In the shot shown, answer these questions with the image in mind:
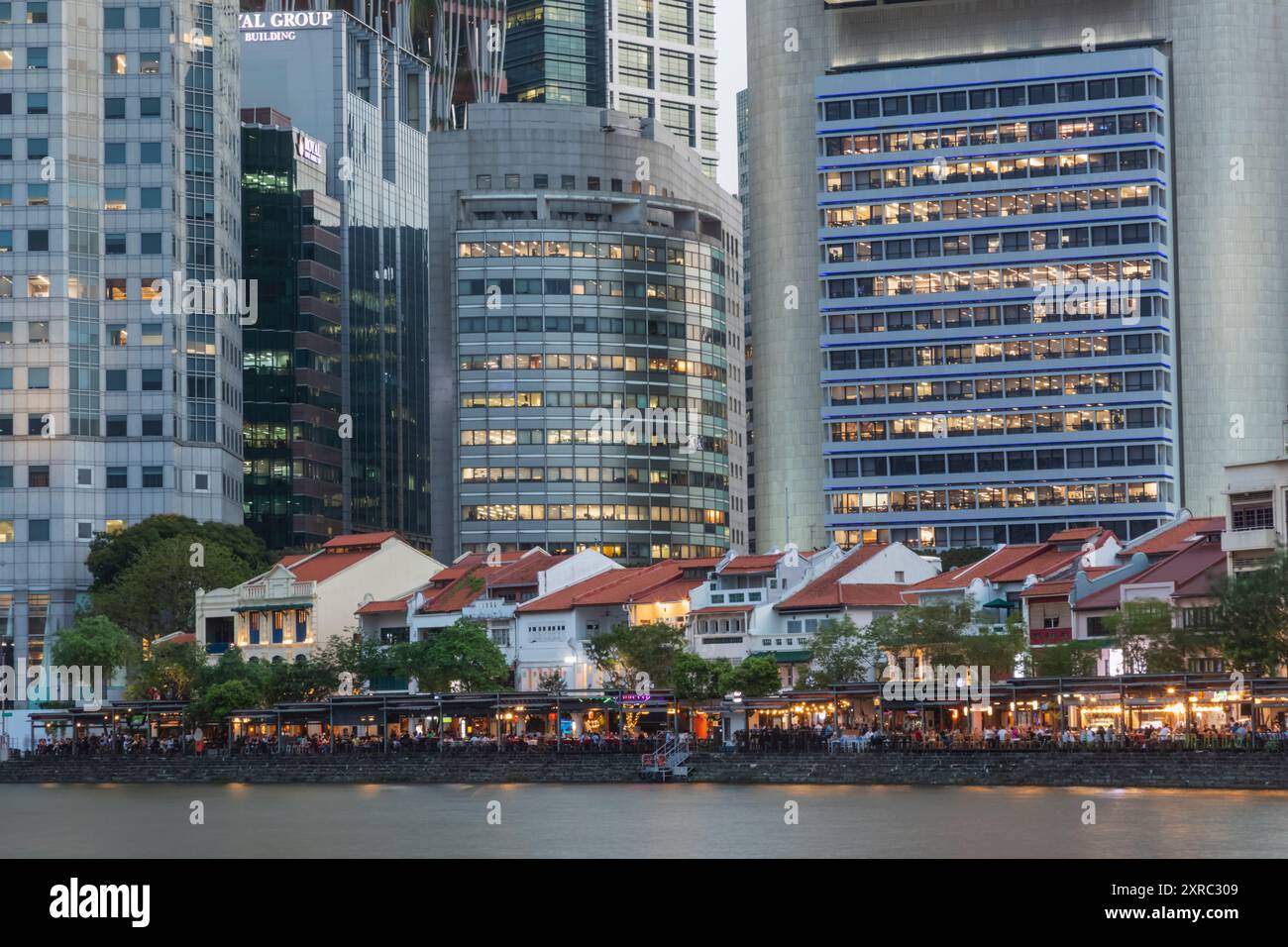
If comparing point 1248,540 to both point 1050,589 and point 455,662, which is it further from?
point 455,662

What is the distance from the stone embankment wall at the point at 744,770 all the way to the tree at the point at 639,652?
18692mm

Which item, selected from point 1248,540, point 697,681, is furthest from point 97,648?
point 1248,540

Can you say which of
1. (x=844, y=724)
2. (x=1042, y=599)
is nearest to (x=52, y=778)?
(x=844, y=724)

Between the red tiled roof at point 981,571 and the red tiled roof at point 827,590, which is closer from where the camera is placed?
the red tiled roof at point 827,590

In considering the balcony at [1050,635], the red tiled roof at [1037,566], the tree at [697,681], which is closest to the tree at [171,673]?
the tree at [697,681]

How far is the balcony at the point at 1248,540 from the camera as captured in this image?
140 metres

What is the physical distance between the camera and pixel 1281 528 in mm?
140125

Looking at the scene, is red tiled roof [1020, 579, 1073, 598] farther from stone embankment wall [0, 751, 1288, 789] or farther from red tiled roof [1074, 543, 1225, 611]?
stone embankment wall [0, 751, 1288, 789]

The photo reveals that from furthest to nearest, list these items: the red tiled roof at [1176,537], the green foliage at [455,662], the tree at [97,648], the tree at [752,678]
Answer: the tree at [97,648]
the green foliage at [455,662]
the red tiled roof at [1176,537]
the tree at [752,678]

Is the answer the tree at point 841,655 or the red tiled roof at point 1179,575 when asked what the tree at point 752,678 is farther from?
the red tiled roof at point 1179,575

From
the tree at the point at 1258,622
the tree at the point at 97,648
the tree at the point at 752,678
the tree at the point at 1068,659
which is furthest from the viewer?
the tree at the point at 97,648

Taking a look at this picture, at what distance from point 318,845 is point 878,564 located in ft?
266

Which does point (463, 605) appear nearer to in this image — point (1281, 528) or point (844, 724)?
point (844, 724)
